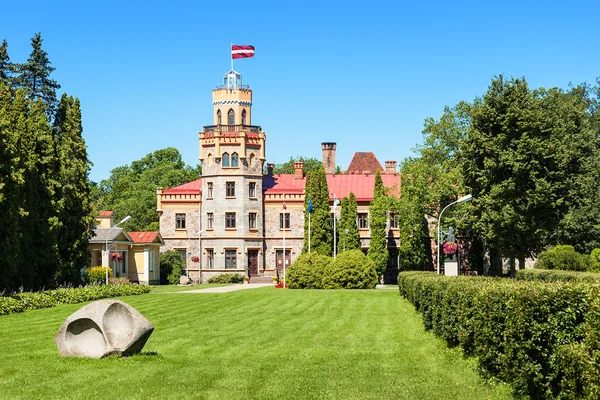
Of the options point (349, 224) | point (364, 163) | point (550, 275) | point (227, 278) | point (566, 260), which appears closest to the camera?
point (550, 275)

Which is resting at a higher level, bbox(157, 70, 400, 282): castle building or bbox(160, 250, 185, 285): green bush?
bbox(157, 70, 400, 282): castle building

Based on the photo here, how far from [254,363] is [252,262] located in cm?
4828

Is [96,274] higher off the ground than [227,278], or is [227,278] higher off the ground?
[96,274]

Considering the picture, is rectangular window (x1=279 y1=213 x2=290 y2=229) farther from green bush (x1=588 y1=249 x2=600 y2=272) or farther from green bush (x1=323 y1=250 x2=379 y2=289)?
green bush (x1=588 y1=249 x2=600 y2=272)

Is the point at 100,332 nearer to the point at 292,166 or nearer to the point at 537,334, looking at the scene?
the point at 537,334

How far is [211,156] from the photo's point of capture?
62.2m

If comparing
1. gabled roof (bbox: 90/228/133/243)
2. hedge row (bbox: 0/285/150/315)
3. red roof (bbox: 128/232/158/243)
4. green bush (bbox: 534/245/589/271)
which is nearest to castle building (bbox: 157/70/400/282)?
red roof (bbox: 128/232/158/243)

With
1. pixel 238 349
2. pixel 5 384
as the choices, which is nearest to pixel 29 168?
pixel 238 349

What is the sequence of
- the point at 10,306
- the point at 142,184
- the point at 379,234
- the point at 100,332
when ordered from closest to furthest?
the point at 100,332 < the point at 10,306 < the point at 379,234 < the point at 142,184

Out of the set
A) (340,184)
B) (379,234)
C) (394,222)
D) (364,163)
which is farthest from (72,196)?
(364,163)

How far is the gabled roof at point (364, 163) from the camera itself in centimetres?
8175

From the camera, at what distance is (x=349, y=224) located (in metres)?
59.0

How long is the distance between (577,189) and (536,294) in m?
36.0

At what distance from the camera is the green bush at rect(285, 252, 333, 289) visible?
4631cm
